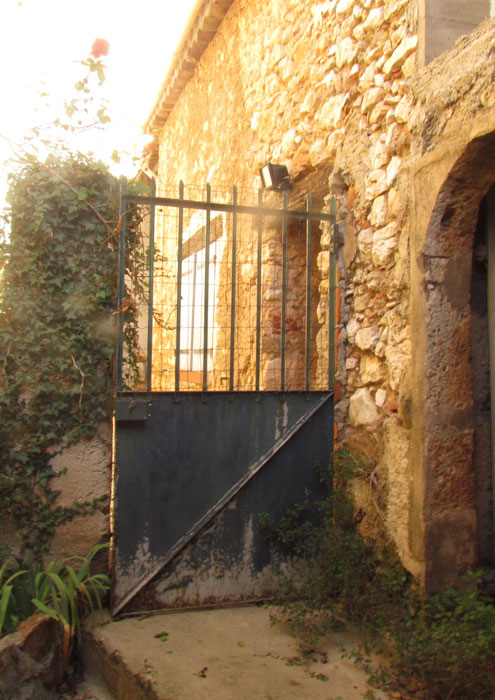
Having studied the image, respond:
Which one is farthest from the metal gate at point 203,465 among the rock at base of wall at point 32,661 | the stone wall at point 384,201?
the rock at base of wall at point 32,661

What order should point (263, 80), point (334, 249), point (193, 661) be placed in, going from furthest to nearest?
point (263, 80)
point (334, 249)
point (193, 661)

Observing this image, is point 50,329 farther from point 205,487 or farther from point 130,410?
point 205,487

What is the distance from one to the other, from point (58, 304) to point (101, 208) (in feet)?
1.90

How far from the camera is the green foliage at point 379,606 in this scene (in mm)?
2320

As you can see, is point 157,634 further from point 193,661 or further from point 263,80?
point 263,80

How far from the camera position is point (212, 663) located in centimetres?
266

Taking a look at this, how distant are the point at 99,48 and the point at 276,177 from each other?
1.51 m

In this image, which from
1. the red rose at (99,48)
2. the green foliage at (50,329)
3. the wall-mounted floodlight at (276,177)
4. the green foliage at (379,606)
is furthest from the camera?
the wall-mounted floodlight at (276,177)

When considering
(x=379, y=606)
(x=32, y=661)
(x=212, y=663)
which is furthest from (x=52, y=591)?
(x=379, y=606)

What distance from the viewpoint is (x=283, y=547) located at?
344 centimetres

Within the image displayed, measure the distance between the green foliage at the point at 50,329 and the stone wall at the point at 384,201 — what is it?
55.8 inches

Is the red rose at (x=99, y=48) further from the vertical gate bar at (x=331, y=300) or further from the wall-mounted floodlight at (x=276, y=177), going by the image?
the vertical gate bar at (x=331, y=300)

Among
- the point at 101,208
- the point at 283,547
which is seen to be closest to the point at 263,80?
the point at 101,208

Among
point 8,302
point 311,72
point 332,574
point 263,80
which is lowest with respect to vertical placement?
point 332,574
